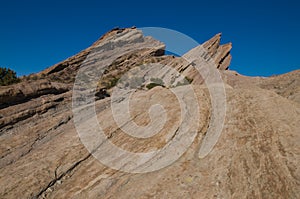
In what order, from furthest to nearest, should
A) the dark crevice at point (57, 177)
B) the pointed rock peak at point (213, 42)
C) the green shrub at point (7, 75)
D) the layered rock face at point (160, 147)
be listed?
the pointed rock peak at point (213, 42)
the green shrub at point (7, 75)
the dark crevice at point (57, 177)
the layered rock face at point (160, 147)

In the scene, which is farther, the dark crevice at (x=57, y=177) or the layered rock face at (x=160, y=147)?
the dark crevice at (x=57, y=177)

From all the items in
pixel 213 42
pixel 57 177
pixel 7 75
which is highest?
pixel 213 42

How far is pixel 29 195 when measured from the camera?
9227 mm

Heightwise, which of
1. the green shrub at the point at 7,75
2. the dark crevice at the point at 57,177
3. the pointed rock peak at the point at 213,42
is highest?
the pointed rock peak at the point at 213,42

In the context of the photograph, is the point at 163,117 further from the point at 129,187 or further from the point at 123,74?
the point at 123,74

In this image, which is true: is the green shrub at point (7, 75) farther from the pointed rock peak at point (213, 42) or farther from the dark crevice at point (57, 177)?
the pointed rock peak at point (213, 42)

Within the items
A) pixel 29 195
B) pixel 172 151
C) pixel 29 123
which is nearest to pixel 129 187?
pixel 172 151

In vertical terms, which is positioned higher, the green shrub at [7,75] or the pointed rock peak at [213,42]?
the pointed rock peak at [213,42]

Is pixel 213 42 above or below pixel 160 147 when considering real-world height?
above

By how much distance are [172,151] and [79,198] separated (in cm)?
429

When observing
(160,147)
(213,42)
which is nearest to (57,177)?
(160,147)

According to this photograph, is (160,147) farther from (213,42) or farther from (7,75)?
(213,42)

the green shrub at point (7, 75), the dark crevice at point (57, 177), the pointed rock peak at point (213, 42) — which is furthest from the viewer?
the pointed rock peak at point (213, 42)

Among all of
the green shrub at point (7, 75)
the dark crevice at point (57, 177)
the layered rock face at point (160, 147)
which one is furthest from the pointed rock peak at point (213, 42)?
the dark crevice at point (57, 177)
